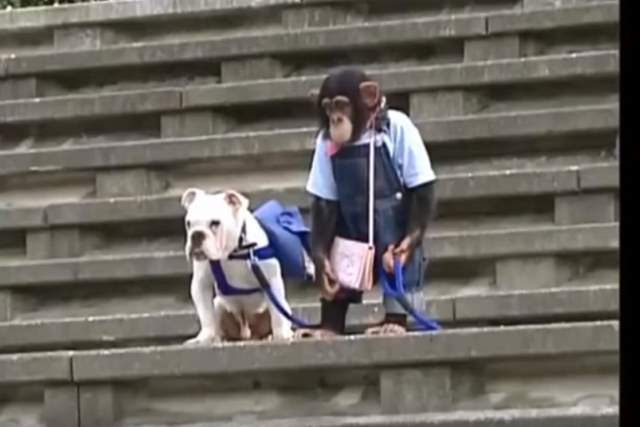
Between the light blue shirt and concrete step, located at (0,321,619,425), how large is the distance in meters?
0.41

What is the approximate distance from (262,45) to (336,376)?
236 cm

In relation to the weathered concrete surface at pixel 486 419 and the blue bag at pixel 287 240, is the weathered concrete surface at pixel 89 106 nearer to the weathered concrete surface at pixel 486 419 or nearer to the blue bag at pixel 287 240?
the blue bag at pixel 287 240

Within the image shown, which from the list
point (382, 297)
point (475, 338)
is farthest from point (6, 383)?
point (475, 338)

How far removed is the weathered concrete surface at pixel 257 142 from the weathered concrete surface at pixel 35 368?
1424 mm

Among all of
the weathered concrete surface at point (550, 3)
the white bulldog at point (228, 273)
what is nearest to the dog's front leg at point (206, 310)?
the white bulldog at point (228, 273)

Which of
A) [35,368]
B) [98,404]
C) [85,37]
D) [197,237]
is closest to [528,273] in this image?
[197,237]

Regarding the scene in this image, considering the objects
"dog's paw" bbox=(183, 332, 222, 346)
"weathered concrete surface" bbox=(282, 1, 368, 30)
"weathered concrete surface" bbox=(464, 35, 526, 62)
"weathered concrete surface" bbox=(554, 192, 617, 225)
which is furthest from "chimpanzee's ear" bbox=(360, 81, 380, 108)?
"weathered concrete surface" bbox=(282, 1, 368, 30)

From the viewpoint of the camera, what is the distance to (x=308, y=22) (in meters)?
5.94

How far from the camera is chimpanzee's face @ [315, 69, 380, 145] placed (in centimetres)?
358

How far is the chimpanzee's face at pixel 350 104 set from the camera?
358cm

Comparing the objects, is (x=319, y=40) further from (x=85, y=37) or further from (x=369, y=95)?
(x=369, y=95)

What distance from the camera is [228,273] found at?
367cm
